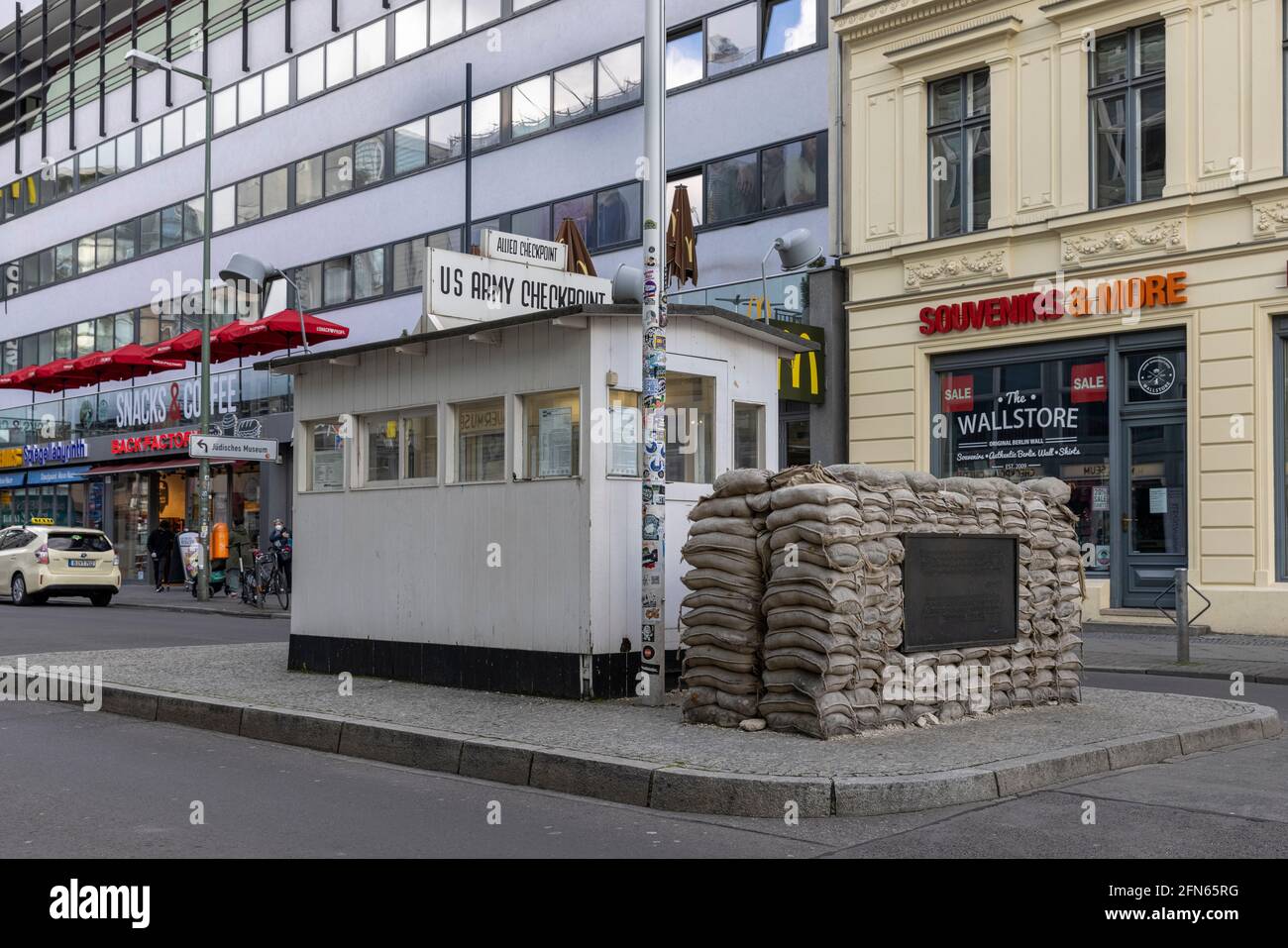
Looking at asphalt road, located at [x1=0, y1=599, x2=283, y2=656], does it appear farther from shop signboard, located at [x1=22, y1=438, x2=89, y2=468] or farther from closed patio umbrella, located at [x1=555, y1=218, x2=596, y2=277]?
shop signboard, located at [x1=22, y1=438, x2=89, y2=468]

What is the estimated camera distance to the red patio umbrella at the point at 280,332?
2916cm

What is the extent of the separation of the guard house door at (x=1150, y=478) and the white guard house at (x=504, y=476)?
925 cm

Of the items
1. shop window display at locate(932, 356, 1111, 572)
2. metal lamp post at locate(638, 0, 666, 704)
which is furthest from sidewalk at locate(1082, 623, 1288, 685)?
metal lamp post at locate(638, 0, 666, 704)

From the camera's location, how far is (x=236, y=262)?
27172mm

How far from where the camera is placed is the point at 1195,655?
607 inches

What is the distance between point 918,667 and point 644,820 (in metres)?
2.92

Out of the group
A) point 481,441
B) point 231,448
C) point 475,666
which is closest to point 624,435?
point 481,441

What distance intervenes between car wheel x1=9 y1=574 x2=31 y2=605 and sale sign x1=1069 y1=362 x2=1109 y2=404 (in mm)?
20236

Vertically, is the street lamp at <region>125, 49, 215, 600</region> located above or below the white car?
above

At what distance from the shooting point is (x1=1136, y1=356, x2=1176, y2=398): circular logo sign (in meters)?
18.8

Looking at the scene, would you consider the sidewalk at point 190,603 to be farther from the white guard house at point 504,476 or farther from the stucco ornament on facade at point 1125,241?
the stucco ornament on facade at point 1125,241
